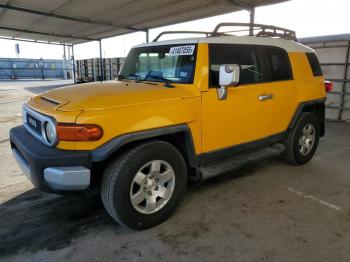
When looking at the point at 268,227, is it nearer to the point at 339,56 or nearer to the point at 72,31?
the point at 339,56

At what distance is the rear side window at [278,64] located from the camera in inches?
157

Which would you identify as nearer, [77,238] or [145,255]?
[145,255]

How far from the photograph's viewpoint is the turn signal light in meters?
2.45

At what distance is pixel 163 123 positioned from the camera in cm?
282

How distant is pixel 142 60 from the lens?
3963 millimetres

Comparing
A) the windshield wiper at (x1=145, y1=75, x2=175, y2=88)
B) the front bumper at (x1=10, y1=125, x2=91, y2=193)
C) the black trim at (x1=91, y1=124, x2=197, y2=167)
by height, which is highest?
the windshield wiper at (x1=145, y1=75, x2=175, y2=88)

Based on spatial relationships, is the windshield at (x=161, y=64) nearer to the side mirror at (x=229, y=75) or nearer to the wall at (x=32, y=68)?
the side mirror at (x=229, y=75)

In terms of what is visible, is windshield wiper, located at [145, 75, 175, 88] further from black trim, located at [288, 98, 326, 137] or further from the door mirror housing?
black trim, located at [288, 98, 326, 137]

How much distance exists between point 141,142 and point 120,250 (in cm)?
97

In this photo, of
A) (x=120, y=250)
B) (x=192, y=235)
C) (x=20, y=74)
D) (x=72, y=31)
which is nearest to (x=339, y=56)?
(x=192, y=235)

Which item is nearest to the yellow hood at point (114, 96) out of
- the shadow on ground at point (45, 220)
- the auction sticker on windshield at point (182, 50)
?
the auction sticker on windshield at point (182, 50)

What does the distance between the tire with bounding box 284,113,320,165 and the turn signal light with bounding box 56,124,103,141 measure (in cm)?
309

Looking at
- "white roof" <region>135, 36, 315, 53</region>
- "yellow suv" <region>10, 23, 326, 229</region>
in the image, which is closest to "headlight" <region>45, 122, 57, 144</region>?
"yellow suv" <region>10, 23, 326, 229</region>

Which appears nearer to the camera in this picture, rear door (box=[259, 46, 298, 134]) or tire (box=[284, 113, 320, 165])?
rear door (box=[259, 46, 298, 134])
